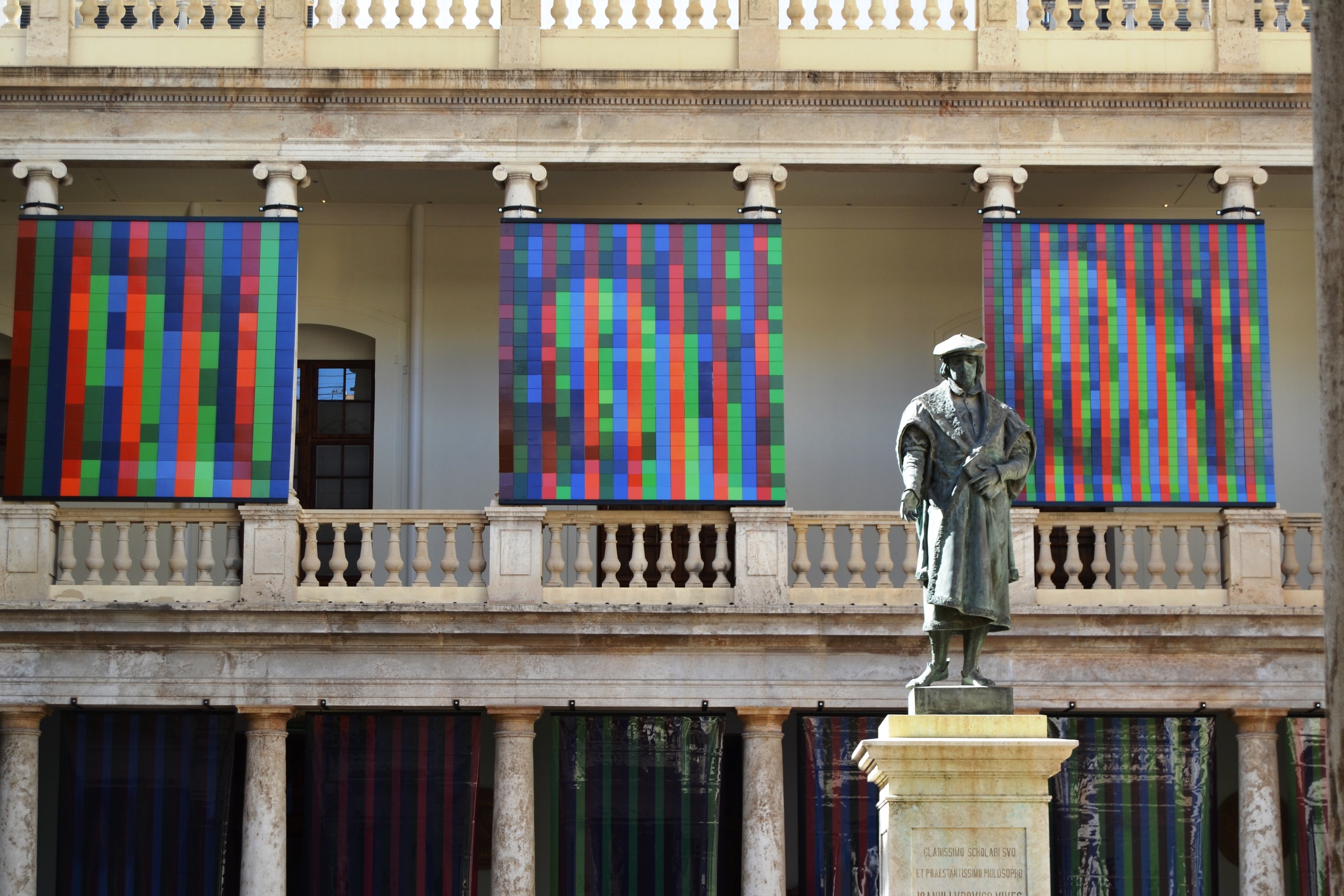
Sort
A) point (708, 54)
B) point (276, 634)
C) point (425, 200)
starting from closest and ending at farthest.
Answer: point (276, 634)
point (708, 54)
point (425, 200)

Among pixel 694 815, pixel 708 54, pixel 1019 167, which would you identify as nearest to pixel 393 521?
pixel 694 815

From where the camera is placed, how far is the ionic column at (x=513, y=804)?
54.5 ft

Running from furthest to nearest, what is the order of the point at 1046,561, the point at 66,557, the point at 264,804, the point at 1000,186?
1. the point at 1000,186
2. the point at 1046,561
3. the point at 66,557
4. the point at 264,804

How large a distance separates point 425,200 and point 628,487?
449 cm

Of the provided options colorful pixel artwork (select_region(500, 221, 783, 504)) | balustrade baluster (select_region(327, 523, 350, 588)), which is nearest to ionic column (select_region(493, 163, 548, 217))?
colorful pixel artwork (select_region(500, 221, 783, 504))

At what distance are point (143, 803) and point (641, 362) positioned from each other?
5.69m

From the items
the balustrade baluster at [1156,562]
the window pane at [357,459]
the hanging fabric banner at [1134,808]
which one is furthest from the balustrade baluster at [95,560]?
the balustrade baluster at [1156,562]

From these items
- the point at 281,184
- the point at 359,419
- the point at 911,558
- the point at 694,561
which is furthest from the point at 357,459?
the point at 911,558

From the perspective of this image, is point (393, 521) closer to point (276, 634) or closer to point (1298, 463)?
point (276, 634)

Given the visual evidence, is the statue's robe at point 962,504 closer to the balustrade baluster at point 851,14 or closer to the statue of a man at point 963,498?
the statue of a man at point 963,498

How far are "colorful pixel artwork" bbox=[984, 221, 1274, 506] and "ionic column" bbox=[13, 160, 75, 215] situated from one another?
27.0 ft

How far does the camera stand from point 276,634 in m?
16.7

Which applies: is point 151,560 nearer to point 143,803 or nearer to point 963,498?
point 143,803

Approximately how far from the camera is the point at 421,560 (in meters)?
17.1
